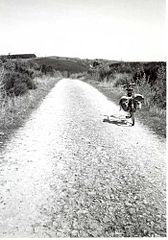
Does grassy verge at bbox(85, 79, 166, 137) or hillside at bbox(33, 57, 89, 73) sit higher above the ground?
hillside at bbox(33, 57, 89, 73)

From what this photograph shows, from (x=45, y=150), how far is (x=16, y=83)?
773cm

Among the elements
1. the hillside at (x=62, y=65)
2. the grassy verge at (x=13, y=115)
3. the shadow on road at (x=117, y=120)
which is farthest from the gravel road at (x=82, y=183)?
the hillside at (x=62, y=65)

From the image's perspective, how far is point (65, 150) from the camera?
5484 mm

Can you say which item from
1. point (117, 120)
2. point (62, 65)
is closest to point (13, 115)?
point (117, 120)

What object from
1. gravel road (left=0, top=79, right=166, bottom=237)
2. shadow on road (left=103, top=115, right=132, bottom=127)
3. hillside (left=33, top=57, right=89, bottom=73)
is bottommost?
gravel road (left=0, top=79, right=166, bottom=237)

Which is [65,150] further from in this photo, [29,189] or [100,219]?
[100,219]

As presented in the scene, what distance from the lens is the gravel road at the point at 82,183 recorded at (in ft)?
10.1

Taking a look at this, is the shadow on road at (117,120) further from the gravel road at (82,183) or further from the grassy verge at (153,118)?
the gravel road at (82,183)

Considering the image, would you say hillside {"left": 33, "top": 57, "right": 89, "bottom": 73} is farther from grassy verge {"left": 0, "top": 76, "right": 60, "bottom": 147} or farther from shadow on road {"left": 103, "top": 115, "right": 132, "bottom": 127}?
shadow on road {"left": 103, "top": 115, "right": 132, "bottom": 127}

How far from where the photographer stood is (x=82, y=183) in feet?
13.4

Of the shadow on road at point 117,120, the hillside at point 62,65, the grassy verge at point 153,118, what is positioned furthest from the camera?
the hillside at point 62,65

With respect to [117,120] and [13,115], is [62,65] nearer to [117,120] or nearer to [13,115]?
[13,115]

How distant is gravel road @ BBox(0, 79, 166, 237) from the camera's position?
308 centimetres

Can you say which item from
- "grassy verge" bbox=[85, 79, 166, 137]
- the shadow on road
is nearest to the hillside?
"grassy verge" bbox=[85, 79, 166, 137]
